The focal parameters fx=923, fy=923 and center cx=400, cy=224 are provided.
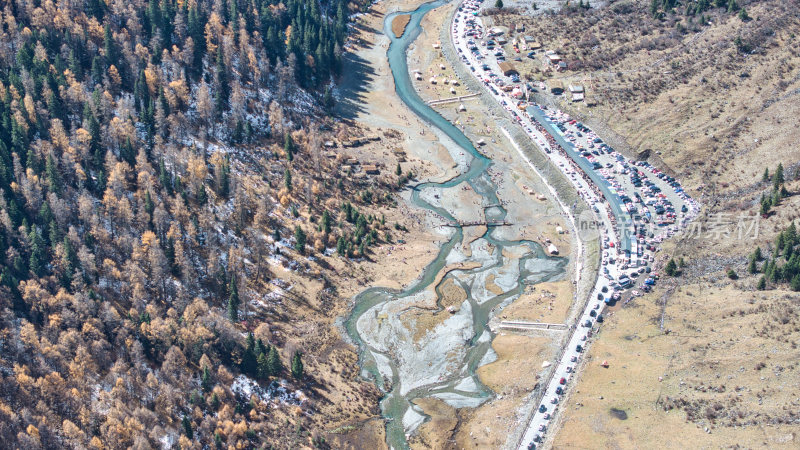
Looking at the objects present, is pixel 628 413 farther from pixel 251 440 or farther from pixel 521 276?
pixel 251 440

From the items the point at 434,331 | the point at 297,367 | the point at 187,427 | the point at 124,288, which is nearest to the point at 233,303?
the point at 297,367

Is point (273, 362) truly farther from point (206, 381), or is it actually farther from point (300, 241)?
point (300, 241)

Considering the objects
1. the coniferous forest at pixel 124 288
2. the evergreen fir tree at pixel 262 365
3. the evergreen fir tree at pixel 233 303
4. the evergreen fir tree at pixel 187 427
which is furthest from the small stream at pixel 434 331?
the evergreen fir tree at pixel 187 427

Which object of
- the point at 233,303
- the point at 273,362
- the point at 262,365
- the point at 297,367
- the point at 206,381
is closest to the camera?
the point at 206,381

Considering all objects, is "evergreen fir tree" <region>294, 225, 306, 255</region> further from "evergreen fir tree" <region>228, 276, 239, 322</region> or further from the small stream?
"evergreen fir tree" <region>228, 276, 239, 322</region>

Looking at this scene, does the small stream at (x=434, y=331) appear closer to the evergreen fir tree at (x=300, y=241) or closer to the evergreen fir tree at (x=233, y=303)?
the evergreen fir tree at (x=300, y=241)

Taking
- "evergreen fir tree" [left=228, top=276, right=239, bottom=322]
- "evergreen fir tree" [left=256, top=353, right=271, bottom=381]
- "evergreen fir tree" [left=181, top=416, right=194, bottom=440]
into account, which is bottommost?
"evergreen fir tree" [left=181, top=416, right=194, bottom=440]

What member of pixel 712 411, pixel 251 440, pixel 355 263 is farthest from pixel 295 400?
pixel 712 411

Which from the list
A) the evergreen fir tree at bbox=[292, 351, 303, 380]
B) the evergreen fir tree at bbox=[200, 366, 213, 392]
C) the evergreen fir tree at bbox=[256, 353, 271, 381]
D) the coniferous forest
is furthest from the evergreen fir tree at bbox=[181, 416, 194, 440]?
the evergreen fir tree at bbox=[292, 351, 303, 380]

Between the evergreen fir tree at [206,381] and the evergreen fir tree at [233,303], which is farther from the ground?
the evergreen fir tree at [233,303]

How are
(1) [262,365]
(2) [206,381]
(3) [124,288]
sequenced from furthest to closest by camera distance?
(3) [124,288] → (1) [262,365] → (2) [206,381]

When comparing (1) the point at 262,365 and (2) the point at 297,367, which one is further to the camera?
(2) the point at 297,367

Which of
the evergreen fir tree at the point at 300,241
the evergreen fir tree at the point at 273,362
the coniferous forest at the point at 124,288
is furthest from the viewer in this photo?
the evergreen fir tree at the point at 300,241
